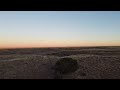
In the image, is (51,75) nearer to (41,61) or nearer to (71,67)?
(71,67)

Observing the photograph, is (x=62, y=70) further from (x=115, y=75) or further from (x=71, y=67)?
(x=115, y=75)

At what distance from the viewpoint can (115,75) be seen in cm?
1491
